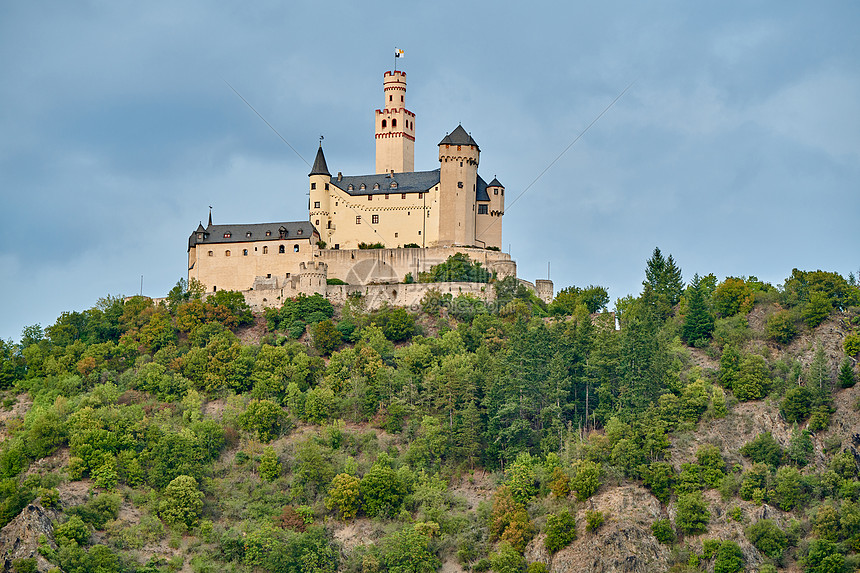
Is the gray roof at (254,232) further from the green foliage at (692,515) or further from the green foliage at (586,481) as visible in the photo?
the green foliage at (692,515)

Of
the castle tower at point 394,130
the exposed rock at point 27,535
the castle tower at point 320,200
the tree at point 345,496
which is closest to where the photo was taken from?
the exposed rock at point 27,535

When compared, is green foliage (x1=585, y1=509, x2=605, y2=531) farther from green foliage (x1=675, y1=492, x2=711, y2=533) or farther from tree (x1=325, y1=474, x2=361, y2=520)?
tree (x1=325, y1=474, x2=361, y2=520)

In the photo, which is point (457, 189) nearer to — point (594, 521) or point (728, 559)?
point (594, 521)

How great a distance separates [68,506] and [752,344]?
50.5 meters

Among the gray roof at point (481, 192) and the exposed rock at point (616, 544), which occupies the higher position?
the gray roof at point (481, 192)

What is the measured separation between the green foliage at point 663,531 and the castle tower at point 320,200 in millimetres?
48607

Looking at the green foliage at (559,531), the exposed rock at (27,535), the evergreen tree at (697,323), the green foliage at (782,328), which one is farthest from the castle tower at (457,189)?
the exposed rock at (27,535)

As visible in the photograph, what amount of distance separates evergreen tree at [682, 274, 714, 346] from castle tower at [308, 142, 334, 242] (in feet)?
113

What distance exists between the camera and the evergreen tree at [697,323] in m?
113

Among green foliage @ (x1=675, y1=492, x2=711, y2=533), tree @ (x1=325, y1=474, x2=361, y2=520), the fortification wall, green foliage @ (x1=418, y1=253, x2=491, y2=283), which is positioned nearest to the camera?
green foliage @ (x1=675, y1=492, x2=711, y2=533)

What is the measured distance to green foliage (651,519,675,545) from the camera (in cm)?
9306

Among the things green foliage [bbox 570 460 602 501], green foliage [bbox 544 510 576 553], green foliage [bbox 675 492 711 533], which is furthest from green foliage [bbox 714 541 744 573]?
green foliage [bbox 570 460 602 501]

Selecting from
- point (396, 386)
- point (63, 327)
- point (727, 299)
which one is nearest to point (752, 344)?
point (727, 299)

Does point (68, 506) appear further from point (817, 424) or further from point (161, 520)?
point (817, 424)
